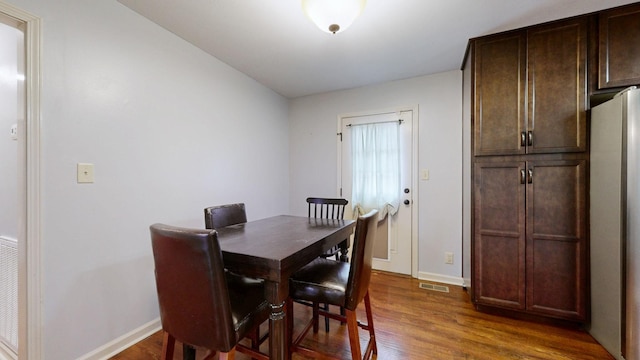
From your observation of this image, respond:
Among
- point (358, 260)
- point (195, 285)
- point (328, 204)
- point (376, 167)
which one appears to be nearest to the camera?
point (195, 285)

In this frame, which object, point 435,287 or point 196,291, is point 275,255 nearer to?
point 196,291

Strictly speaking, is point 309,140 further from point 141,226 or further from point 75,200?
point 75,200

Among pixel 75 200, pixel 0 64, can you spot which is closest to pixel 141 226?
pixel 75 200

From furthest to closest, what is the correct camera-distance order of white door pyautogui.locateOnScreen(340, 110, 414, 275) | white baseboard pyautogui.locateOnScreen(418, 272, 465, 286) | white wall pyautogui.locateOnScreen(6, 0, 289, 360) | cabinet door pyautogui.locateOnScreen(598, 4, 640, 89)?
white door pyautogui.locateOnScreen(340, 110, 414, 275) → white baseboard pyautogui.locateOnScreen(418, 272, 465, 286) → cabinet door pyautogui.locateOnScreen(598, 4, 640, 89) → white wall pyautogui.locateOnScreen(6, 0, 289, 360)

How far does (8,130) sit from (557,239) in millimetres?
3936

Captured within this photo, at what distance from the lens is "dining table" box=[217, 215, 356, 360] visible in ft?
3.60

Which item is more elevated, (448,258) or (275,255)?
(275,255)

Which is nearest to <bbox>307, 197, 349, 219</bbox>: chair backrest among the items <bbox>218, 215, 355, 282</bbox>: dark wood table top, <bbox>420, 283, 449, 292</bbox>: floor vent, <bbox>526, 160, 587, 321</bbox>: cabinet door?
<bbox>218, 215, 355, 282</bbox>: dark wood table top

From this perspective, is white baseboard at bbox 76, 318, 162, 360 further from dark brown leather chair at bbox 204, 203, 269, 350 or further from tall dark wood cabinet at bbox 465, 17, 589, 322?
tall dark wood cabinet at bbox 465, 17, 589, 322

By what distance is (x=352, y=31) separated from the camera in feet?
6.63

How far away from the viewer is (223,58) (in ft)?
8.16

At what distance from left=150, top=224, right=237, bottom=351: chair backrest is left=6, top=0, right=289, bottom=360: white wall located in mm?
870

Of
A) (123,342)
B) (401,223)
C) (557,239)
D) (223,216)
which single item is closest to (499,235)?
(557,239)

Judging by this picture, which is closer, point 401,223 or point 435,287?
point 435,287
